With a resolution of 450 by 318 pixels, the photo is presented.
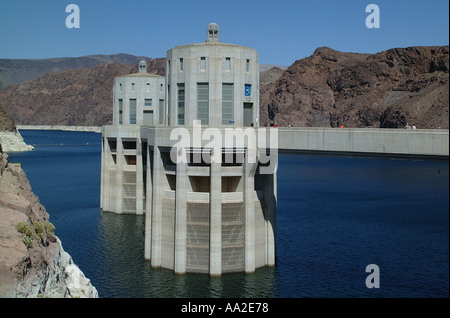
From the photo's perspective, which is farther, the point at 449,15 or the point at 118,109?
the point at 118,109

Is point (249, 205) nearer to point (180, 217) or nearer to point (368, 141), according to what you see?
point (180, 217)

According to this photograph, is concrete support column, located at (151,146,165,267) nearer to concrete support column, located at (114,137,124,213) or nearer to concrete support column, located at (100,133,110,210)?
concrete support column, located at (114,137,124,213)

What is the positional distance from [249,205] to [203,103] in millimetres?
7952

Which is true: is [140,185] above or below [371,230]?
above

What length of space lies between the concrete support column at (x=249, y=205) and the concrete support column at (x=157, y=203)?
20.5 ft

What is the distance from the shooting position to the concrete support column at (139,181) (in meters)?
60.9

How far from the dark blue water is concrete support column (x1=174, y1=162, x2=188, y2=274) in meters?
1.05

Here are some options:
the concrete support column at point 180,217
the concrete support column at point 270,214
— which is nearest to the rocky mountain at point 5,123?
the concrete support column at point 180,217

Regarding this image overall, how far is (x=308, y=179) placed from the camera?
114 metres

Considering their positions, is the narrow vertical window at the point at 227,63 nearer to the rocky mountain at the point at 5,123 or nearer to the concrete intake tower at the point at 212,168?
the concrete intake tower at the point at 212,168

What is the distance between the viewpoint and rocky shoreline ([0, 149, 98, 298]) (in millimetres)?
24266

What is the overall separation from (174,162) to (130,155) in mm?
26926
